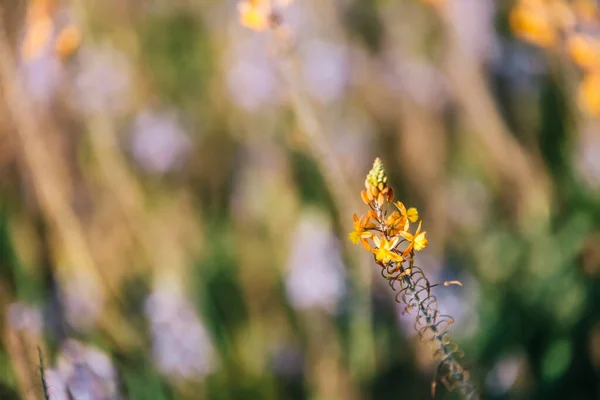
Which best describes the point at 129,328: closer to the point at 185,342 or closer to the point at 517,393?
the point at 185,342

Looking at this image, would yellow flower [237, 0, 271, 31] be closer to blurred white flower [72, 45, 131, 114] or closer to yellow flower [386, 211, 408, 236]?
yellow flower [386, 211, 408, 236]

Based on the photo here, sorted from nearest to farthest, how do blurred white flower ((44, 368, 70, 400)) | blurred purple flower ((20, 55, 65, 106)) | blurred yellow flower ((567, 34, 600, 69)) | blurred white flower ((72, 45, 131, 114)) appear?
blurred white flower ((44, 368, 70, 400))
blurred yellow flower ((567, 34, 600, 69))
blurred purple flower ((20, 55, 65, 106))
blurred white flower ((72, 45, 131, 114))

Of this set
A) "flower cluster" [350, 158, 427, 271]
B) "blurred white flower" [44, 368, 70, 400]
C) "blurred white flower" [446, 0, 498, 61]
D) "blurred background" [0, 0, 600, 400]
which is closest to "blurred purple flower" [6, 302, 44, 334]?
"blurred background" [0, 0, 600, 400]

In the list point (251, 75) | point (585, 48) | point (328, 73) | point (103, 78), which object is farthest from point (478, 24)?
point (103, 78)

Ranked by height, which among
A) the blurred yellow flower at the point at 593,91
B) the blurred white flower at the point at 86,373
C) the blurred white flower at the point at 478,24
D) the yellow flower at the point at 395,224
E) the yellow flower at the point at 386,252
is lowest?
the yellow flower at the point at 386,252

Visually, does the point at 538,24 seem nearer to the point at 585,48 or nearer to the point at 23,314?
the point at 585,48

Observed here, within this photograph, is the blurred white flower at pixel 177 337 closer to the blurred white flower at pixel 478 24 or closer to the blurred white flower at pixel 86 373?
the blurred white flower at pixel 86 373

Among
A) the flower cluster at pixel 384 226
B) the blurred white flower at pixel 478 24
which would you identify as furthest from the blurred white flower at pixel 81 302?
the blurred white flower at pixel 478 24
